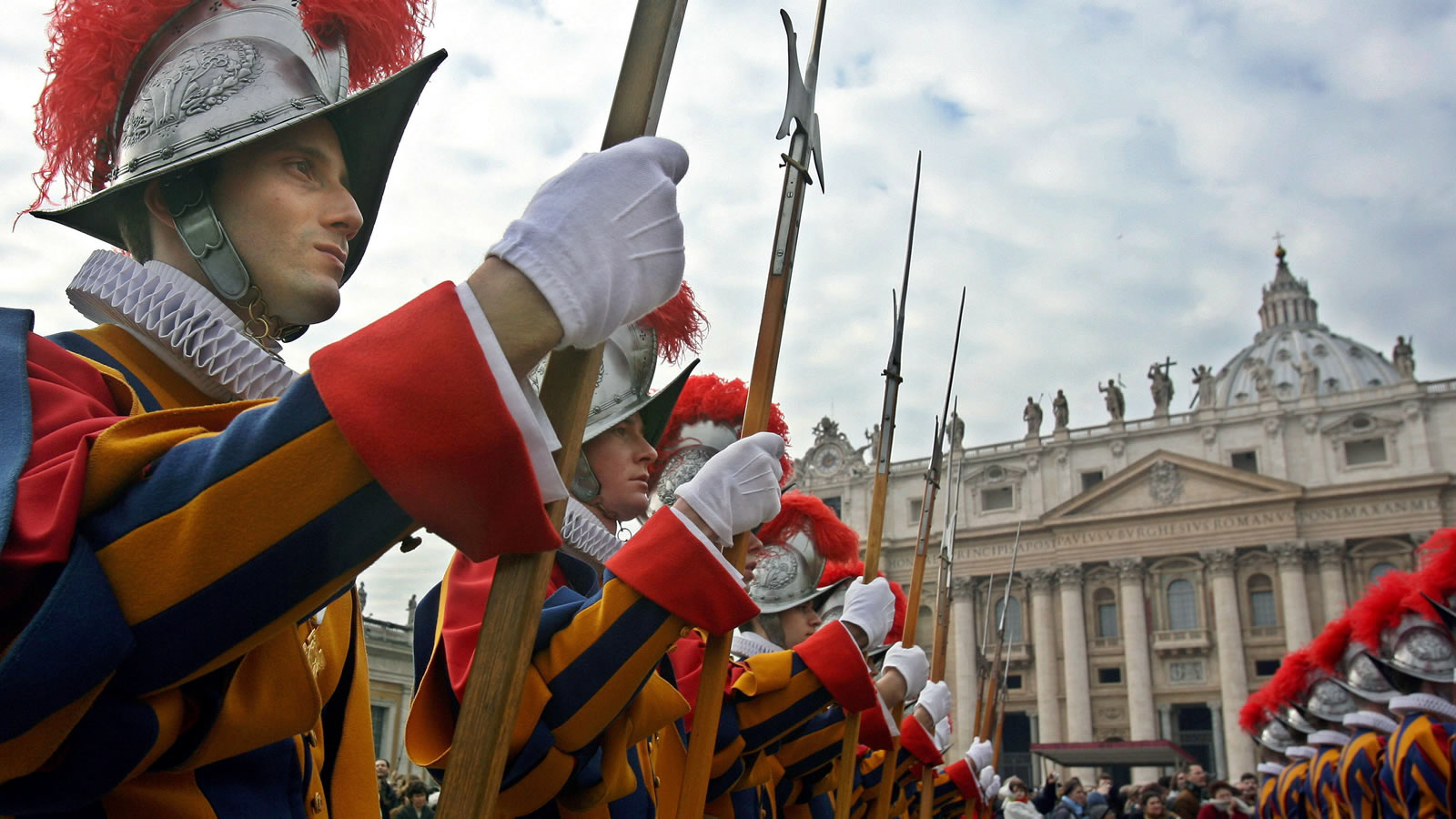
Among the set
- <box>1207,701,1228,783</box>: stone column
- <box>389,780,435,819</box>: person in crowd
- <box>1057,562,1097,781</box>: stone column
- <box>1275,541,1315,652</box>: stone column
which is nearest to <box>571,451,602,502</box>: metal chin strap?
<box>389,780,435,819</box>: person in crowd

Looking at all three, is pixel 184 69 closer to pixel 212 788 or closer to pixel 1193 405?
pixel 212 788

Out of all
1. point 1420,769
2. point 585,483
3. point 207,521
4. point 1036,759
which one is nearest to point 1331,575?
point 1036,759

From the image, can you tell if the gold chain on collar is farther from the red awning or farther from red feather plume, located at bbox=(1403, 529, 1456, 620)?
the red awning

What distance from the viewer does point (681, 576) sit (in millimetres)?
2461

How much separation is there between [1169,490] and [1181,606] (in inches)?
182

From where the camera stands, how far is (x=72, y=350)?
1519mm

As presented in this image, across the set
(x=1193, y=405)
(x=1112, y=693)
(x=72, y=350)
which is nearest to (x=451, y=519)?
(x=72, y=350)

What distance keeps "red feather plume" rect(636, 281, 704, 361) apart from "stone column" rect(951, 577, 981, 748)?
40323 millimetres

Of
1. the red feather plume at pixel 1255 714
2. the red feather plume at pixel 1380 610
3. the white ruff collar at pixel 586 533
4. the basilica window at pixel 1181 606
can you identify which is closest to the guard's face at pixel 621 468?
the white ruff collar at pixel 586 533

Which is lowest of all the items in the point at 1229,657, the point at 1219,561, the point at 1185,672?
the point at 1185,672

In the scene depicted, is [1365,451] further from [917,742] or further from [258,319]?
[258,319]

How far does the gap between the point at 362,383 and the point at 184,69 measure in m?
1.17

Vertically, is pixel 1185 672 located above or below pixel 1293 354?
below

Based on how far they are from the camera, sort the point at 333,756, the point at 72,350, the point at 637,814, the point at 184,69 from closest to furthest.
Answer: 1. the point at 72,350
2. the point at 333,756
3. the point at 184,69
4. the point at 637,814
